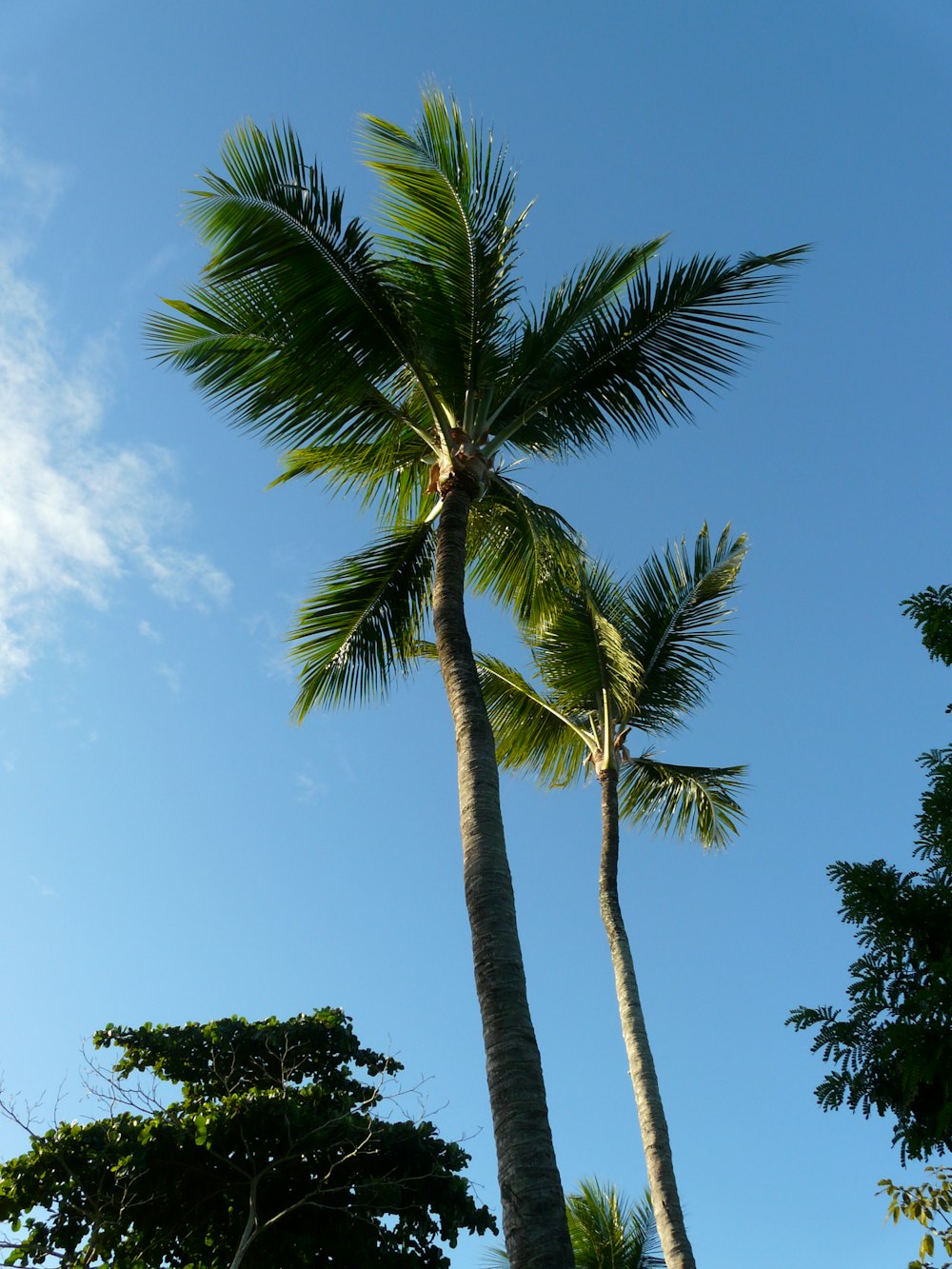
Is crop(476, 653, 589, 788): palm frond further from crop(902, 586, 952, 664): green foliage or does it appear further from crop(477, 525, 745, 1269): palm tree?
crop(902, 586, 952, 664): green foliage

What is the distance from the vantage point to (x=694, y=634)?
13906 millimetres

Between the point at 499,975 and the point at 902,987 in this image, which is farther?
the point at 499,975

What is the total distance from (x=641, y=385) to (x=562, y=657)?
168 inches

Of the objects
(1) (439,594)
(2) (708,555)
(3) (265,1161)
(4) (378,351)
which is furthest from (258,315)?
(3) (265,1161)

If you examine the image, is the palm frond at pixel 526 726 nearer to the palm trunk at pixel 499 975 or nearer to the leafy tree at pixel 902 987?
the palm trunk at pixel 499 975

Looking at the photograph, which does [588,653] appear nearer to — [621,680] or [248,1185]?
[621,680]

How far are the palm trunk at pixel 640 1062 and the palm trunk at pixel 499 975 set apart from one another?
5254mm

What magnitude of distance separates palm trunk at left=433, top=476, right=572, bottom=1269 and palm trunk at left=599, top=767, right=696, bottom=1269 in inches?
207

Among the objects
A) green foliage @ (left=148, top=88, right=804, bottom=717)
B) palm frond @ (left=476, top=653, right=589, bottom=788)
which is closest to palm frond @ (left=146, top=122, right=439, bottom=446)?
green foliage @ (left=148, top=88, right=804, bottom=717)

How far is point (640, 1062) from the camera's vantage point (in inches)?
445

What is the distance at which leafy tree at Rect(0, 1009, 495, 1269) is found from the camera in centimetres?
953

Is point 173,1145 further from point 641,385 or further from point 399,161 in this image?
point 399,161

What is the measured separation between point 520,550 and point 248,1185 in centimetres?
673

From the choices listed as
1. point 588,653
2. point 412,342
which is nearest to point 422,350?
point 412,342
